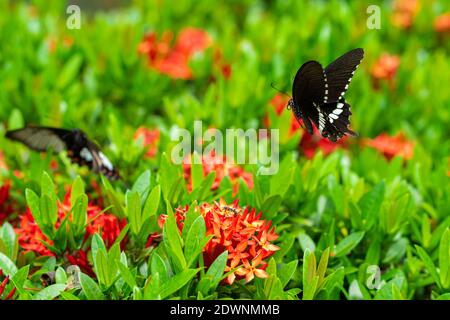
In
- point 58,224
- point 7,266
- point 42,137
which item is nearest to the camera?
point 7,266

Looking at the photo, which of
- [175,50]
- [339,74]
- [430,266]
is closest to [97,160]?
[339,74]

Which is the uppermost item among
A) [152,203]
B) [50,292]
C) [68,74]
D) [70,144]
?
[68,74]

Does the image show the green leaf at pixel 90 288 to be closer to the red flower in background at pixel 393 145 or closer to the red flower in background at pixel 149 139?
the red flower in background at pixel 149 139

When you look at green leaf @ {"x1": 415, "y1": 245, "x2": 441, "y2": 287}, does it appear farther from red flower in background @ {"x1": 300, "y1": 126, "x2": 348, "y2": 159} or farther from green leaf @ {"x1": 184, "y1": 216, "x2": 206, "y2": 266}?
red flower in background @ {"x1": 300, "y1": 126, "x2": 348, "y2": 159}

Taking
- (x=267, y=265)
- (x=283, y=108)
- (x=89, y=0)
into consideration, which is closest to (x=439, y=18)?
(x=283, y=108)

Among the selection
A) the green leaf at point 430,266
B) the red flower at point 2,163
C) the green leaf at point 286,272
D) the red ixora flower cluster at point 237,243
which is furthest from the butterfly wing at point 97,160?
the green leaf at point 430,266

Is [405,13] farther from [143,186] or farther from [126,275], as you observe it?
[126,275]

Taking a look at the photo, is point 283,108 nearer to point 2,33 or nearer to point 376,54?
point 376,54

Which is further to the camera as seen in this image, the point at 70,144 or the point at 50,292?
the point at 70,144
